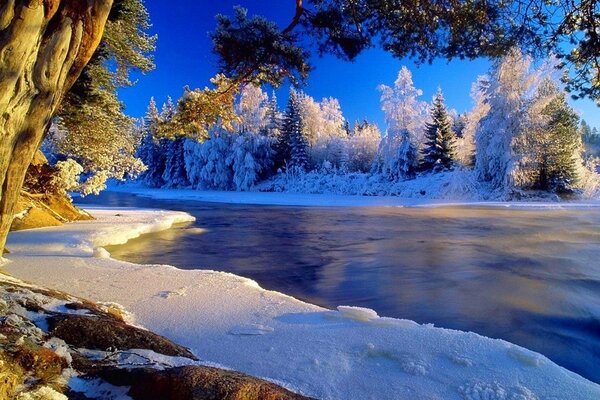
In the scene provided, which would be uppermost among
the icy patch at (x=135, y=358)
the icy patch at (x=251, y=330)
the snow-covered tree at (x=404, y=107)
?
the snow-covered tree at (x=404, y=107)

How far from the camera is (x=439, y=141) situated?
34.2 m

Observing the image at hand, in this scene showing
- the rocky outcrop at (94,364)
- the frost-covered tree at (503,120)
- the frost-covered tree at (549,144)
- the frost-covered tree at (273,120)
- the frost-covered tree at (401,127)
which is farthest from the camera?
the frost-covered tree at (273,120)

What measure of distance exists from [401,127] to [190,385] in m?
38.5

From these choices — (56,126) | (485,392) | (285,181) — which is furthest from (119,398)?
(285,181)

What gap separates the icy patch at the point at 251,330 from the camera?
332 cm

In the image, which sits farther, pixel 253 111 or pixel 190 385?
pixel 253 111

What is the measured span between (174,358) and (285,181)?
41939mm

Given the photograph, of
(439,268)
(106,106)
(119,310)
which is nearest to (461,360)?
(119,310)

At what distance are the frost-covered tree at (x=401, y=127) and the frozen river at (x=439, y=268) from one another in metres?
20.4

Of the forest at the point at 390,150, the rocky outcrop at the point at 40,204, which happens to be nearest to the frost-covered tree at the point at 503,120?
the forest at the point at 390,150

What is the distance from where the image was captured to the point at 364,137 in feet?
155

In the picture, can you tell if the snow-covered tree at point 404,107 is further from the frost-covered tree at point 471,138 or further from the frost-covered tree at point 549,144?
the frost-covered tree at point 549,144

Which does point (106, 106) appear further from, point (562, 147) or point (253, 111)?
point (253, 111)

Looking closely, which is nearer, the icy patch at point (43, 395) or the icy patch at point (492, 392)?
the icy patch at point (43, 395)
